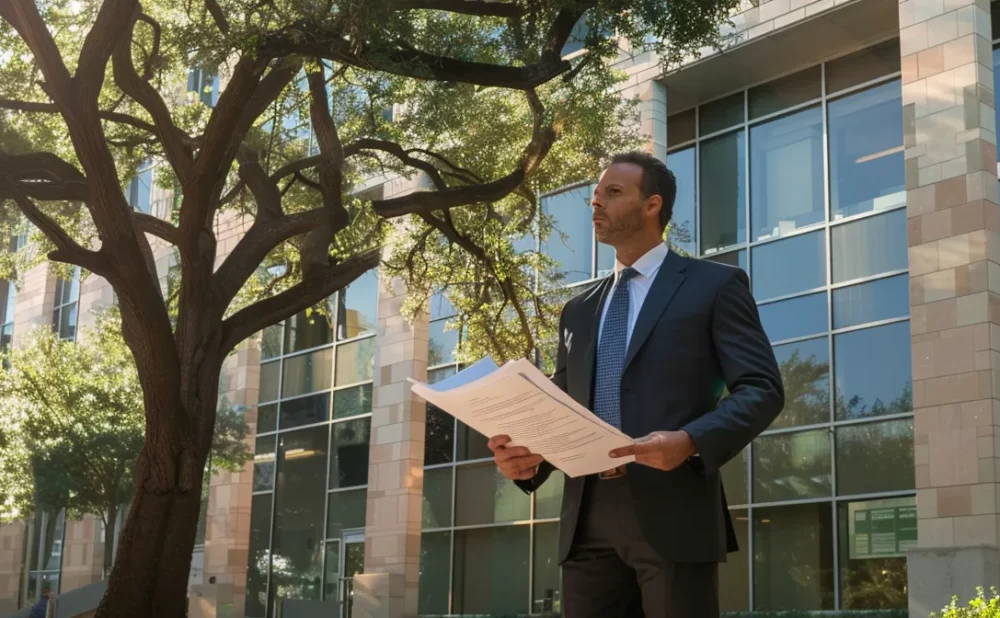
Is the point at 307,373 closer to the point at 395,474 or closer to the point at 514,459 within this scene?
the point at 395,474

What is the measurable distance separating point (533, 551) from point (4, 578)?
24.1 metres

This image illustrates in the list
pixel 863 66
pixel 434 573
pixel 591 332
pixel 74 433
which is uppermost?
pixel 863 66

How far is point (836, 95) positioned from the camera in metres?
19.5

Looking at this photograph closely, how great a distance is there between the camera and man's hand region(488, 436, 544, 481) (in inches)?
151

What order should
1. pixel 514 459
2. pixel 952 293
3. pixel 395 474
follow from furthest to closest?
pixel 395 474, pixel 952 293, pixel 514 459

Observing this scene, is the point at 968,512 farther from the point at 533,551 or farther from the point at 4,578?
the point at 4,578

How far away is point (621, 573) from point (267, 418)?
26.7 meters

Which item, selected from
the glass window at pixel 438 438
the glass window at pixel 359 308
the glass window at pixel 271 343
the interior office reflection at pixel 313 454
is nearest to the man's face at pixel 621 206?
the glass window at pixel 438 438

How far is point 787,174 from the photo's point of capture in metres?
20.0

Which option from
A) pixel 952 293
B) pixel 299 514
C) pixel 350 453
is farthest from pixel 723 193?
pixel 299 514

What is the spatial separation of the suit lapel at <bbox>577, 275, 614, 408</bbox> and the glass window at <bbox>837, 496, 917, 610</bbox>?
547 inches

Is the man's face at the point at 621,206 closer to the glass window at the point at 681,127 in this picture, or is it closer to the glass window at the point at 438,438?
the glass window at the point at 681,127

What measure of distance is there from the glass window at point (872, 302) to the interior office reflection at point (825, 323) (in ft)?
0.07

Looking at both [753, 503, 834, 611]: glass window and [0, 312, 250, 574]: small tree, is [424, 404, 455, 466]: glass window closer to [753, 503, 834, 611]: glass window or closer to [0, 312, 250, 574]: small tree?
[0, 312, 250, 574]: small tree
